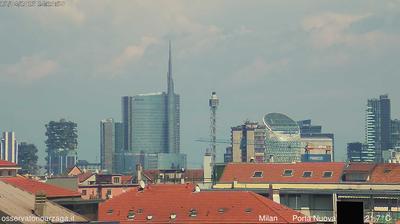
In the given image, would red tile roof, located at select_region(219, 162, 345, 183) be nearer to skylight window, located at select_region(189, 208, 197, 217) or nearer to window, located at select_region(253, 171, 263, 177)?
window, located at select_region(253, 171, 263, 177)

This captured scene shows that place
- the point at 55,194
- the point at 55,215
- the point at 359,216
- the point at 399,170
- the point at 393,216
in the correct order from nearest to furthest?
the point at 359,216
the point at 55,215
the point at 55,194
the point at 393,216
the point at 399,170

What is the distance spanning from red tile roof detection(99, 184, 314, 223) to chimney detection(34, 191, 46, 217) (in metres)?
13.5

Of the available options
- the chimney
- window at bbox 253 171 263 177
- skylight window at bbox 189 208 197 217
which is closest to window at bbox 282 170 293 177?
window at bbox 253 171 263 177

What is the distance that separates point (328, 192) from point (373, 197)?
215 inches

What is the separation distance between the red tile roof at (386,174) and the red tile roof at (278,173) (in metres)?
4.78

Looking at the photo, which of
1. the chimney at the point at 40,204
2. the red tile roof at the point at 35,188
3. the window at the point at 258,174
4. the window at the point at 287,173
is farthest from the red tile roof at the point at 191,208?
the window at the point at 287,173

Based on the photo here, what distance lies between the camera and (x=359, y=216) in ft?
82.0

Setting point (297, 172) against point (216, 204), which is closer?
point (216, 204)

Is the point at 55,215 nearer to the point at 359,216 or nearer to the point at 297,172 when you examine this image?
the point at 359,216

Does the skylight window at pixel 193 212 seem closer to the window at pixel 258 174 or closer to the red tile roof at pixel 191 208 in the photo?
the red tile roof at pixel 191 208

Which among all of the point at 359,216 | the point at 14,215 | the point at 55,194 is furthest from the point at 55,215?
the point at 359,216

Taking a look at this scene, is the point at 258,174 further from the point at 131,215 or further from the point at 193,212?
the point at 193,212

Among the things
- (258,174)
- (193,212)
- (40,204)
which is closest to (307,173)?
(258,174)

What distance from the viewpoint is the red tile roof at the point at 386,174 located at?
163625mm
